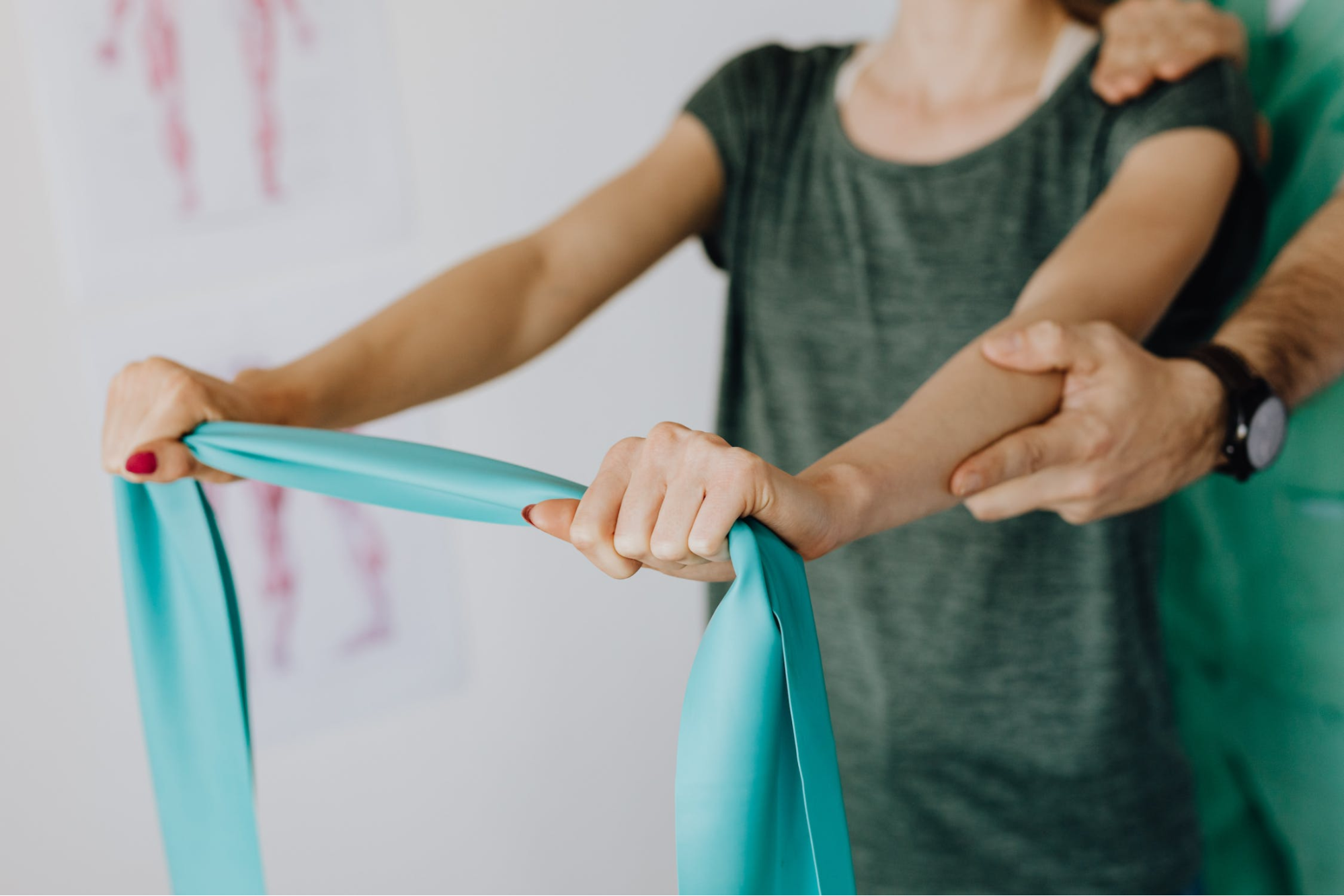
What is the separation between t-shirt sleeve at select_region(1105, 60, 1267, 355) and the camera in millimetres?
862

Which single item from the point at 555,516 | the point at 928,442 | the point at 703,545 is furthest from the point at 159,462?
the point at 928,442

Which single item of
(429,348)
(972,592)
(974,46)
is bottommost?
(972,592)

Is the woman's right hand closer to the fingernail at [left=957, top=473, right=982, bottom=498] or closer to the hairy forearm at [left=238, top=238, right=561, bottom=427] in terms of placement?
the hairy forearm at [left=238, top=238, right=561, bottom=427]

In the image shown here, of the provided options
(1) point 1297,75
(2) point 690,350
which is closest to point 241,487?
(2) point 690,350

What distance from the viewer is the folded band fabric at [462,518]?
52 centimetres

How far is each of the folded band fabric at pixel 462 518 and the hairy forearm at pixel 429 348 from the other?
95 mm

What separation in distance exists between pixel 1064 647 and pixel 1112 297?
39cm

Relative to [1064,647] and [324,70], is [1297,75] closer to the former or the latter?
[1064,647]

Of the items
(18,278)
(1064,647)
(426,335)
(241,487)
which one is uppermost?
(18,278)

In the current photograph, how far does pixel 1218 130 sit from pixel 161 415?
0.90 m

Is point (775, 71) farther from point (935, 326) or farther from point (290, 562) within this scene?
point (290, 562)

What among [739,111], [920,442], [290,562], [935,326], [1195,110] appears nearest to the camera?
[920,442]

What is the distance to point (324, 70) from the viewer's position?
4.40 feet

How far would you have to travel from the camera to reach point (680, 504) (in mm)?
515
